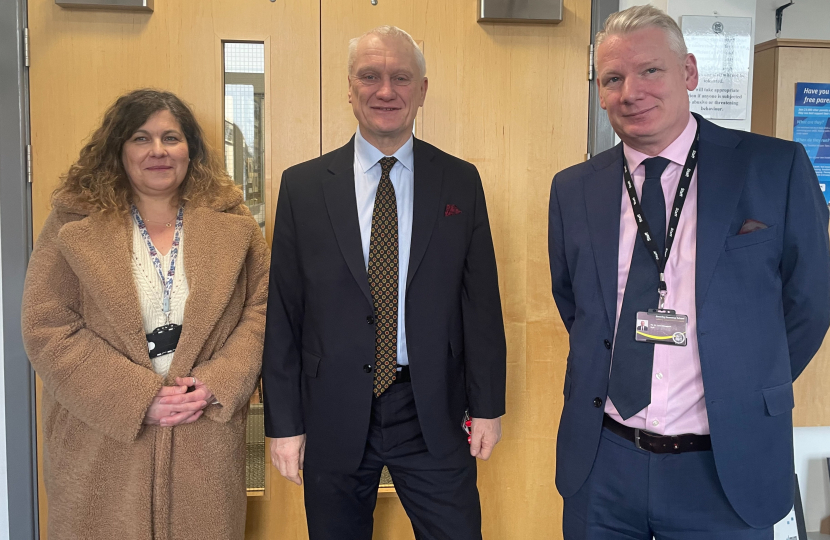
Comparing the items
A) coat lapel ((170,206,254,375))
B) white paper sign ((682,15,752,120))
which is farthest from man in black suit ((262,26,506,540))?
white paper sign ((682,15,752,120))

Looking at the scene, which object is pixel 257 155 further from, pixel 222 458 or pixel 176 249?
pixel 222 458

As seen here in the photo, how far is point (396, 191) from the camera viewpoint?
1767 mm

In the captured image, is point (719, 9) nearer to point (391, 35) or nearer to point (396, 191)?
point (391, 35)

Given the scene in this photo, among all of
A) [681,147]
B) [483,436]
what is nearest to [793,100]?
[681,147]

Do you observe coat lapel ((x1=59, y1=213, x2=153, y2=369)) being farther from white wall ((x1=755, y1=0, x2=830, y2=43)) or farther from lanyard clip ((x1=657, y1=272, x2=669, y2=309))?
white wall ((x1=755, y1=0, x2=830, y2=43))

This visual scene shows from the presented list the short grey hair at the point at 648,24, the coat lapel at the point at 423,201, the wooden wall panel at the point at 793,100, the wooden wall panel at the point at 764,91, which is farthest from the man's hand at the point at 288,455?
the wooden wall panel at the point at 764,91

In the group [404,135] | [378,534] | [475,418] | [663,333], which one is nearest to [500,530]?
[378,534]

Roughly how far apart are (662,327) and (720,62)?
136 centimetres

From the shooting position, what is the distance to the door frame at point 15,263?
7.15 ft


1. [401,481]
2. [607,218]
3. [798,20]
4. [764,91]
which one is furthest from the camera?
[798,20]

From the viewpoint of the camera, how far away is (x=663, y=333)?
138 centimetres

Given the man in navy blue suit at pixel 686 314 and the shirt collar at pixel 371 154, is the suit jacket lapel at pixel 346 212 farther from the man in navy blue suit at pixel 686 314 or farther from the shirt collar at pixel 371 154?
the man in navy blue suit at pixel 686 314

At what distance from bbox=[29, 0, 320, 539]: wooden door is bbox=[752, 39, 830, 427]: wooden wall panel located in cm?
178

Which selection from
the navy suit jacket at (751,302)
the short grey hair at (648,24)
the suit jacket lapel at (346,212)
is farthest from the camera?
the suit jacket lapel at (346,212)
